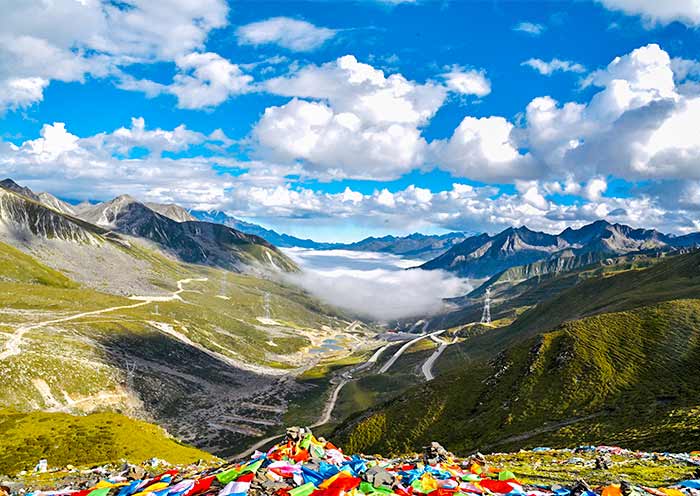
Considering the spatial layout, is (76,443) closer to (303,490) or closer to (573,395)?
(303,490)

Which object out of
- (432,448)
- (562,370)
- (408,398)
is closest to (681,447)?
(432,448)

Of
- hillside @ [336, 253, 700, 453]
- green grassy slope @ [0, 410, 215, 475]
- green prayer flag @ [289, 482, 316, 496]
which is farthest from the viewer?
green grassy slope @ [0, 410, 215, 475]

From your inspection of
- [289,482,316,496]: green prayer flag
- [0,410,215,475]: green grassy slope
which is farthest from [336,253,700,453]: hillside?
[289,482,316,496]: green prayer flag

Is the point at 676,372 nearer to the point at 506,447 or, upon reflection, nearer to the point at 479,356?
the point at 506,447

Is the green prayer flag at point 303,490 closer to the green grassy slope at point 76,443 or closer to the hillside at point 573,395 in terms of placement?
the hillside at point 573,395

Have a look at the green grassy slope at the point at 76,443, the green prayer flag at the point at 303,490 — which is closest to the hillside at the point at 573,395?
the green grassy slope at the point at 76,443

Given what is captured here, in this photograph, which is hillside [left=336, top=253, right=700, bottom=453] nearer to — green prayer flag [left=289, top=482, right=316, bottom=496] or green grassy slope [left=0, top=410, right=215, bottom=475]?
green grassy slope [left=0, top=410, right=215, bottom=475]

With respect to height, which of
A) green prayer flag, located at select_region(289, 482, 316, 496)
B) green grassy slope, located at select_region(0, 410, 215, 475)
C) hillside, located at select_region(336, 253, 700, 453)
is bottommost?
green grassy slope, located at select_region(0, 410, 215, 475)
